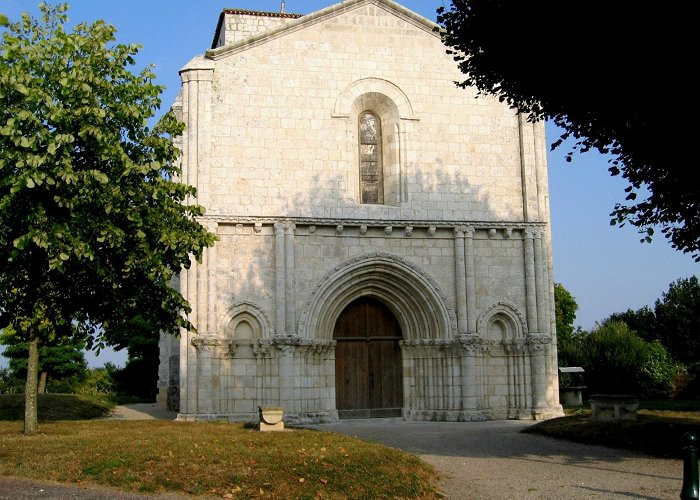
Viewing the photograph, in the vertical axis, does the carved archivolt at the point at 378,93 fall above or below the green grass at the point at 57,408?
above

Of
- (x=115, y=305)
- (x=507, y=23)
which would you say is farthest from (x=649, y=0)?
(x=115, y=305)

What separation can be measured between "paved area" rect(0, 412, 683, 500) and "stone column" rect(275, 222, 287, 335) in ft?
13.3

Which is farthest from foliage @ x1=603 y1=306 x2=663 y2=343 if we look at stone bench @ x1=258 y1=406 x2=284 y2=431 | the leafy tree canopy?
stone bench @ x1=258 y1=406 x2=284 y2=431

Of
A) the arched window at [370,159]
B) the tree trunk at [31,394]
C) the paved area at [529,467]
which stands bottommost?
the paved area at [529,467]

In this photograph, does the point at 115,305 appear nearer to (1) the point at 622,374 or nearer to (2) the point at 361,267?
(2) the point at 361,267

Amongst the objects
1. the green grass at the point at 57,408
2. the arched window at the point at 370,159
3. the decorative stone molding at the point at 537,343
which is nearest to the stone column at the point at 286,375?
the arched window at the point at 370,159

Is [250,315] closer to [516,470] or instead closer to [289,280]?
[289,280]

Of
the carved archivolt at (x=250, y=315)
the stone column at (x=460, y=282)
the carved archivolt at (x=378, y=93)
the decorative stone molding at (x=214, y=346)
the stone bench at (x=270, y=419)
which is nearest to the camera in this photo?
the stone bench at (x=270, y=419)

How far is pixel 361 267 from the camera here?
24062 millimetres

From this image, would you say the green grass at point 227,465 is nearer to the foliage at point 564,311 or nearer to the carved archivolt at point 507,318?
the carved archivolt at point 507,318

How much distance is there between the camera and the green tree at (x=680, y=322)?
4969 centimetres

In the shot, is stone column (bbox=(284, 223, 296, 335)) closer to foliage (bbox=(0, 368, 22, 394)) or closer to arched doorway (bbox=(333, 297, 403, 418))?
arched doorway (bbox=(333, 297, 403, 418))

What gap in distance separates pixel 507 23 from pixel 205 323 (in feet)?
41.6

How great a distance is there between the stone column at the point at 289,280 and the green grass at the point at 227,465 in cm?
749
